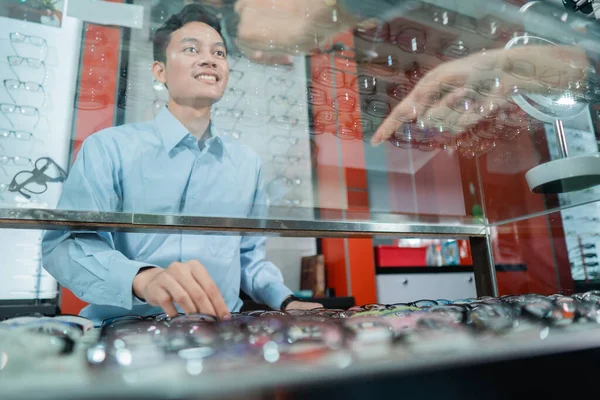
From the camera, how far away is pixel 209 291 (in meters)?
0.56

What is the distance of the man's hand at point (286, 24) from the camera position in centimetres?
73

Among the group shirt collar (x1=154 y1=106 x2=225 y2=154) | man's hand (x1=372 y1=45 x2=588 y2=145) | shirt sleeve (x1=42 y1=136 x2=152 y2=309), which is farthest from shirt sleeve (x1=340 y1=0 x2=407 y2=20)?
→ shirt sleeve (x1=42 y1=136 x2=152 y2=309)

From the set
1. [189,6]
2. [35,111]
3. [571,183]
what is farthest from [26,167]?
[571,183]

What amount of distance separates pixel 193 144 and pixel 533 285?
0.82m

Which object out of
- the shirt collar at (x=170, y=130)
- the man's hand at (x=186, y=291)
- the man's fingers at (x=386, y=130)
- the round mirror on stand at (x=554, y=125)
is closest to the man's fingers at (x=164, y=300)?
the man's hand at (x=186, y=291)

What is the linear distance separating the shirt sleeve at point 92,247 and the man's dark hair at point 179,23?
189 mm

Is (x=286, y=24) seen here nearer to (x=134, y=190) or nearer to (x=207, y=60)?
(x=207, y=60)

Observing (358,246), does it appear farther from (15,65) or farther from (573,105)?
(15,65)

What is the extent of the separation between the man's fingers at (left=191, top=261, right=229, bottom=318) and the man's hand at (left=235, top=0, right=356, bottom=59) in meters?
0.42

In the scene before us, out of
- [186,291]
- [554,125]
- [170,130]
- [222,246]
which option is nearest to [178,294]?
[186,291]

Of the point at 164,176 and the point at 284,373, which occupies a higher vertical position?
the point at 164,176

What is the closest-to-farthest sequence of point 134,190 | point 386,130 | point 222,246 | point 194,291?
point 194,291 → point 134,190 → point 386,130 → point 222,246

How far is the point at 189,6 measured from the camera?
71 cm

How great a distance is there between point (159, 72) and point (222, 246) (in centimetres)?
46
